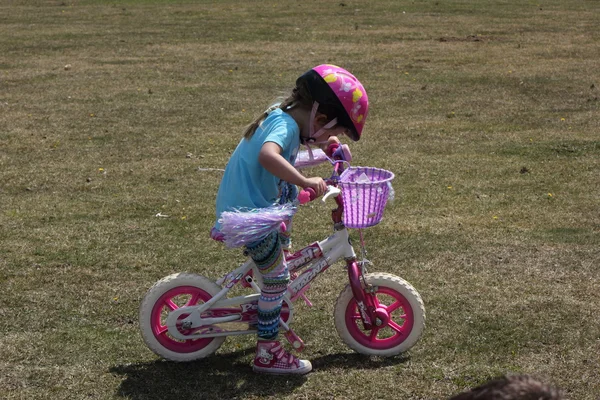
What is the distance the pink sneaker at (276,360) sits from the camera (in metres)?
4.58

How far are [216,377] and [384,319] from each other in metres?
0.93

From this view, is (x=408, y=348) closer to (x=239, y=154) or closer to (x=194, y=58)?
(x=239, y=154)

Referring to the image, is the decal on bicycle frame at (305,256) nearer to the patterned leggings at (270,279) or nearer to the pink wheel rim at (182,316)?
the patterned leggings at (270,279)

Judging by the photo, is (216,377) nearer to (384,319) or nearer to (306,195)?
(384,319)

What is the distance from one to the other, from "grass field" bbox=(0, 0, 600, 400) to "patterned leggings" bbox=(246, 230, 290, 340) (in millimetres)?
281

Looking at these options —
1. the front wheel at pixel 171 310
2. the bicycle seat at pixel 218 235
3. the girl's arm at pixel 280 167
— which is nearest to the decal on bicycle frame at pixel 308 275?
the front wheel at pixel 171 310

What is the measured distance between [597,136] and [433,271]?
4.90 meters

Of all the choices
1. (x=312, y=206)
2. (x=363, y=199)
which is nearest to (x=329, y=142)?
(x=363, y=199)

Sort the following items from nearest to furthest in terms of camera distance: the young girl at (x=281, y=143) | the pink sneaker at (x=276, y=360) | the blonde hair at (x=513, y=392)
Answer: the blonde hair at (x=513, y=392), the young girl at (x=281, y=143), the pink sneaker at (x=276, y=360)

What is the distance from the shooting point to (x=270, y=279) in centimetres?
450

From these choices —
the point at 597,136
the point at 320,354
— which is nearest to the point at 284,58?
the point at 597,136

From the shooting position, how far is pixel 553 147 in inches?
379

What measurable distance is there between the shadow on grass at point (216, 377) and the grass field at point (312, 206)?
0.6 inches

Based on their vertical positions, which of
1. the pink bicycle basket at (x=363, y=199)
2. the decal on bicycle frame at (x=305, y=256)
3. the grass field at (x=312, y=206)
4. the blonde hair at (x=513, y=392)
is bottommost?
the grass field at (x=312, y=206)
